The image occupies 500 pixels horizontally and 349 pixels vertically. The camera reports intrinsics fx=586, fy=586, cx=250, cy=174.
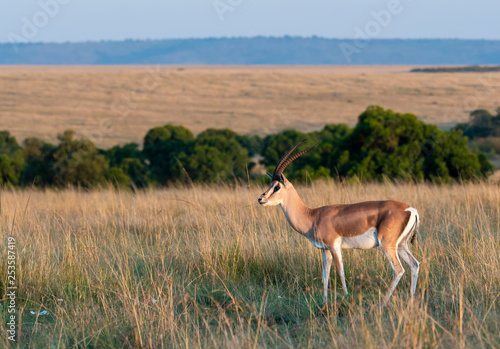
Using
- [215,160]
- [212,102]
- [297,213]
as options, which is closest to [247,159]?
[215,160]

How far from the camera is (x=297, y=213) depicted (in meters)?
5.30

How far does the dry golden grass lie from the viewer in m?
48.1

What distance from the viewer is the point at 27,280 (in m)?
5.67

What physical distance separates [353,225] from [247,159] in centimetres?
1500

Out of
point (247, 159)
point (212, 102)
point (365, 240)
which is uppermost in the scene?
point (212, 102)

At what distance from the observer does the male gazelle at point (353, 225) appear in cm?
496

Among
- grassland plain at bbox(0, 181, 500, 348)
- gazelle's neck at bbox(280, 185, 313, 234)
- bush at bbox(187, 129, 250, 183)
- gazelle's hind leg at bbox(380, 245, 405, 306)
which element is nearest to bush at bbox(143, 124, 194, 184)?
bush at bbox(187, 129, 250, 183)

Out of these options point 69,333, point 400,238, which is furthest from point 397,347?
point 69,333

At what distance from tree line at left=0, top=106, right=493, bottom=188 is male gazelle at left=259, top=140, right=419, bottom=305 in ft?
15.5

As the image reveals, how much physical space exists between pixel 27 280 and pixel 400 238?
11.6 ft

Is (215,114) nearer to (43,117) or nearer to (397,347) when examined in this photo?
(43,117)

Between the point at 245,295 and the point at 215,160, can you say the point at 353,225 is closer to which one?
the point at 245,295

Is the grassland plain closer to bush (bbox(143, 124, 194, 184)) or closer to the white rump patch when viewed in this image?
the white rump patch

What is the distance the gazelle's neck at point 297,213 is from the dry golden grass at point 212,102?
3298 centimetres
